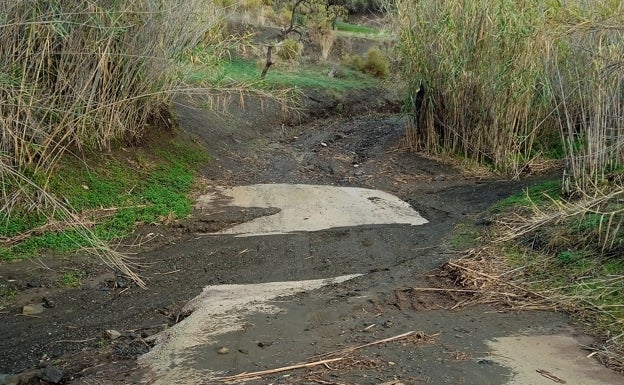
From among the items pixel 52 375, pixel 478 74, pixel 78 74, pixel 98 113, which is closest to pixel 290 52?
pixel 478 74

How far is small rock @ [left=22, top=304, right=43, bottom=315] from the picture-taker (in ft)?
17.5

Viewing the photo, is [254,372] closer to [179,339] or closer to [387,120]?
[179,339]

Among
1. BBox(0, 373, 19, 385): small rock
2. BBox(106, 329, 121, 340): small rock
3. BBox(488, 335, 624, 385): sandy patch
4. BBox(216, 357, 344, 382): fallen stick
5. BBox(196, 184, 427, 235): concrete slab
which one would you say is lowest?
BBox(196, 184, 427, 235): concrete slab

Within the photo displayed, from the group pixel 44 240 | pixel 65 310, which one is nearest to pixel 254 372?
pixel 65 310

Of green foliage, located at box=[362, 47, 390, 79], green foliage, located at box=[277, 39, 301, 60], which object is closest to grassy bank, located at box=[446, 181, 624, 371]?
green foliage, located at box=[277, 39, 301, 60]

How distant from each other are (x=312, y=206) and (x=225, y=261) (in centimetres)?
193

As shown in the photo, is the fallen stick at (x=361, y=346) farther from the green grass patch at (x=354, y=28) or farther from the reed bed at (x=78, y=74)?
the green grass patch at (x=354, y=28)

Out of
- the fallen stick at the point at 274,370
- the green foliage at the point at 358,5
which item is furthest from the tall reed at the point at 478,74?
the green foliage at the point at 358,5

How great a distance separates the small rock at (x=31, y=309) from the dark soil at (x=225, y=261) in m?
0.05

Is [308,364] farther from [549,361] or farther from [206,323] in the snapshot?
[549,361]

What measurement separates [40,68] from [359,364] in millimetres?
4919

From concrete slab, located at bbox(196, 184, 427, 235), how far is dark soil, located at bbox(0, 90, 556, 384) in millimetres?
228

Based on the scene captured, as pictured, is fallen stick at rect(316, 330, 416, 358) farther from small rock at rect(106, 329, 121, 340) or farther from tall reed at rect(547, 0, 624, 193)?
tall reed at rect(547, 0, 624, 193)

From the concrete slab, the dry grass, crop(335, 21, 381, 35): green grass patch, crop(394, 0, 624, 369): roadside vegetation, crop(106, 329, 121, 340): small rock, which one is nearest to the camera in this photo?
crop(106, 329, 121, 340): small rock
